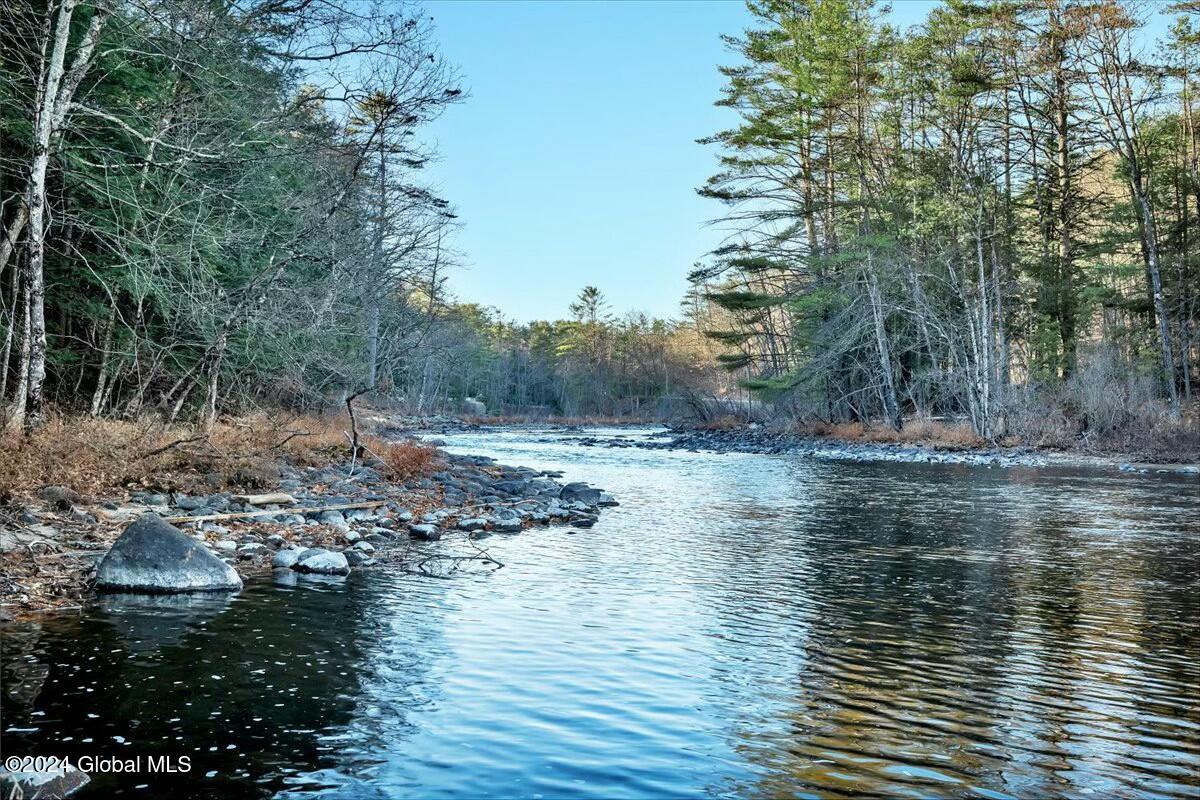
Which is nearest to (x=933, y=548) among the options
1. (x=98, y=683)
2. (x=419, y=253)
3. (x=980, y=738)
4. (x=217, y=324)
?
(x=980, y=738)

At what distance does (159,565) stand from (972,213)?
27728 millimetres

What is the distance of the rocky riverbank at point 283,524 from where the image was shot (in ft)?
26.2

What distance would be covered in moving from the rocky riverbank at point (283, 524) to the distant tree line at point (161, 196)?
2089 millimetres

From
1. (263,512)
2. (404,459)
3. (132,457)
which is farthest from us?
(404,459)

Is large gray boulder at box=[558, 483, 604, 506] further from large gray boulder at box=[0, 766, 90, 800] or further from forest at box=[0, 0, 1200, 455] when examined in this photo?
large gray boulder at box=[0, 766, 90, 800]

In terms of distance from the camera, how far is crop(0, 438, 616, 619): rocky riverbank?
7984mm

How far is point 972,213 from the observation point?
95.9 feet

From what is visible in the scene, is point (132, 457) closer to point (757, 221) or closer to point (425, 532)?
point (425, 532)

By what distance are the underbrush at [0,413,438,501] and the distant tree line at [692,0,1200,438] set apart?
815 inches

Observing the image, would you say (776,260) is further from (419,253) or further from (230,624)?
(230,624)

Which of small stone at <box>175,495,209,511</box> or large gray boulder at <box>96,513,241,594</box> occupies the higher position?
small stone at <box>175,495,209,511</box>

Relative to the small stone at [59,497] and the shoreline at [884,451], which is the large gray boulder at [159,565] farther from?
the shoreline at [884,451]

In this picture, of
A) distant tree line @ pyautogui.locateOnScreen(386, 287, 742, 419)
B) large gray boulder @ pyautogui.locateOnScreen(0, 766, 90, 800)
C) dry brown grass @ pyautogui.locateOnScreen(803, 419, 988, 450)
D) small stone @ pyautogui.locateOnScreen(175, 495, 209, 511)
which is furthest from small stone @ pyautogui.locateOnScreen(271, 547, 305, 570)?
distant tree line @ pyautogui.locateOnScreen(386, 287, 742, 419)

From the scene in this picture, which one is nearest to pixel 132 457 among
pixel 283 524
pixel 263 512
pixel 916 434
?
pixel 263 512
